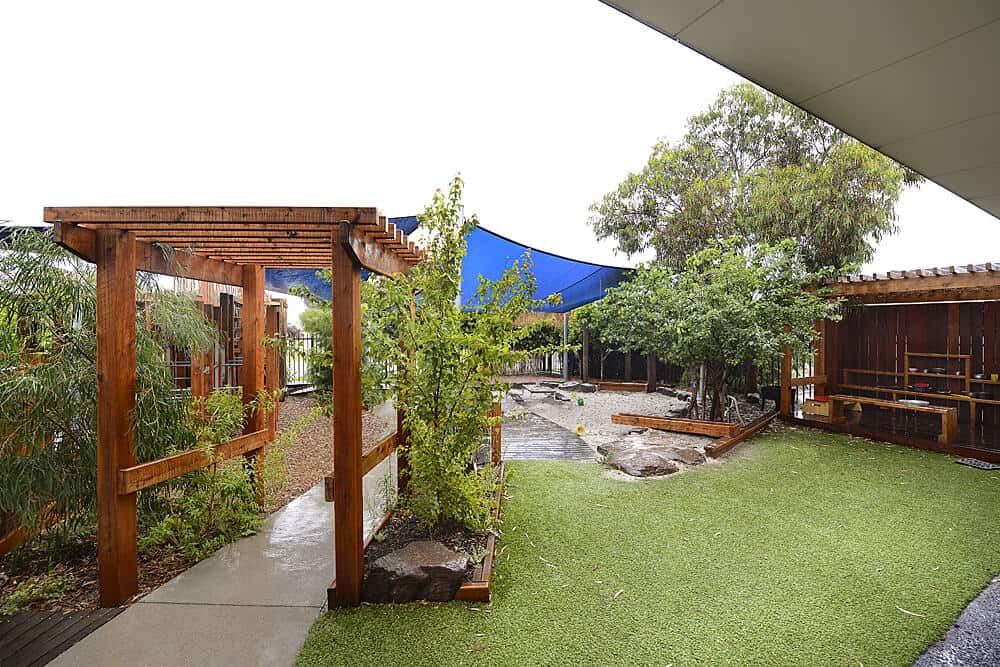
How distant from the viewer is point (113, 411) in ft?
8.02

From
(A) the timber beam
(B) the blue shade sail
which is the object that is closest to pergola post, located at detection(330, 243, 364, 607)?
(A) the timber beam

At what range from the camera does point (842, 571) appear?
2.87 m

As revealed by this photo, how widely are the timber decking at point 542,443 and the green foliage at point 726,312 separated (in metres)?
1.60

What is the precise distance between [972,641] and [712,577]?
1.03 metres

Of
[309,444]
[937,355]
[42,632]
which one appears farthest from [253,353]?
[937,355]

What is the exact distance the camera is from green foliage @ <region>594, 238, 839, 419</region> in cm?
608

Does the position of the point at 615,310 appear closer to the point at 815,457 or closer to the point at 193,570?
the point at 815,457

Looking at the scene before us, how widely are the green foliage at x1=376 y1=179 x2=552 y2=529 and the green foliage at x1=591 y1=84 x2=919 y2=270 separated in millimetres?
7858

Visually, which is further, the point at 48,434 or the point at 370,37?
the point at 370,37

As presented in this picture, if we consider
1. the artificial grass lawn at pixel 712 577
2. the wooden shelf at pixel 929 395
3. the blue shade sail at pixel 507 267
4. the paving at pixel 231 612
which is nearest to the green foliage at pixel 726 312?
the blue shade sail at pixel 507 267

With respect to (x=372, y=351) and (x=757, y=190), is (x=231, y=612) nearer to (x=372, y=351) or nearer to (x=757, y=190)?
(x=372, y=351)

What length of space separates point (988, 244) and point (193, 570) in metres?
17.0

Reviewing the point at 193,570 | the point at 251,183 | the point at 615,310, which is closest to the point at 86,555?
the point at 193,570

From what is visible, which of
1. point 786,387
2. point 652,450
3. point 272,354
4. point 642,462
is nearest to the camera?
point 642,462
